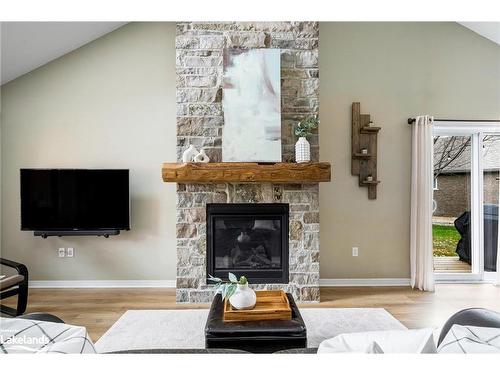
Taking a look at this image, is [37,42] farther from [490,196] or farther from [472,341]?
[490,196]

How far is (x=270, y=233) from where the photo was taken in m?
3.52

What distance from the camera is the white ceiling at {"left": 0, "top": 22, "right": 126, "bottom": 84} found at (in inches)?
127

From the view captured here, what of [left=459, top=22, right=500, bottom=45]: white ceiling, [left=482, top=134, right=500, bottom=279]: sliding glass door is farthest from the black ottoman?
A: [left=459, top=22, right=500, bottom=45]: white ceiling

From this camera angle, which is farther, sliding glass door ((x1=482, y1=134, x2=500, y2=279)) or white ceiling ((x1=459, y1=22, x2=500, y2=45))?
sliding glass door ((x1=482, y1=134, x2=500, y2=279))

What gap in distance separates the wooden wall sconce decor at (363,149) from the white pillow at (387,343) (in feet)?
10.4

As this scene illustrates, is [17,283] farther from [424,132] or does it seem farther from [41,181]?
[424,132]

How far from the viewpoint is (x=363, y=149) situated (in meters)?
3.96

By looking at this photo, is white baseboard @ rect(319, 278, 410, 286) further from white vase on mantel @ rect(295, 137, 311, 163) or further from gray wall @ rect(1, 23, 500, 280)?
white vase on mantel @ rect(295, 137, 311, 163)

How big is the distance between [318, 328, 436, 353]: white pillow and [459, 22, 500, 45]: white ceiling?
13.3 ft

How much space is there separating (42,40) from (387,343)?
4112 millimetres

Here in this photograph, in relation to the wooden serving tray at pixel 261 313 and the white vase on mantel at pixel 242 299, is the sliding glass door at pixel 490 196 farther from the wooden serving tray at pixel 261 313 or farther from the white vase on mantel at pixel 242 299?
the white vase on mantel at pixel 242 299

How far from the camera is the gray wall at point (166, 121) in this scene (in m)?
3.90

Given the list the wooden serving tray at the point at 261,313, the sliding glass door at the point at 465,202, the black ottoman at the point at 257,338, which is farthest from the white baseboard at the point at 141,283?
the black ottoman at the point at 257,338

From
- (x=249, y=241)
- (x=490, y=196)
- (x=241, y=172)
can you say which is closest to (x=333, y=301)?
(x=249, y=241)
